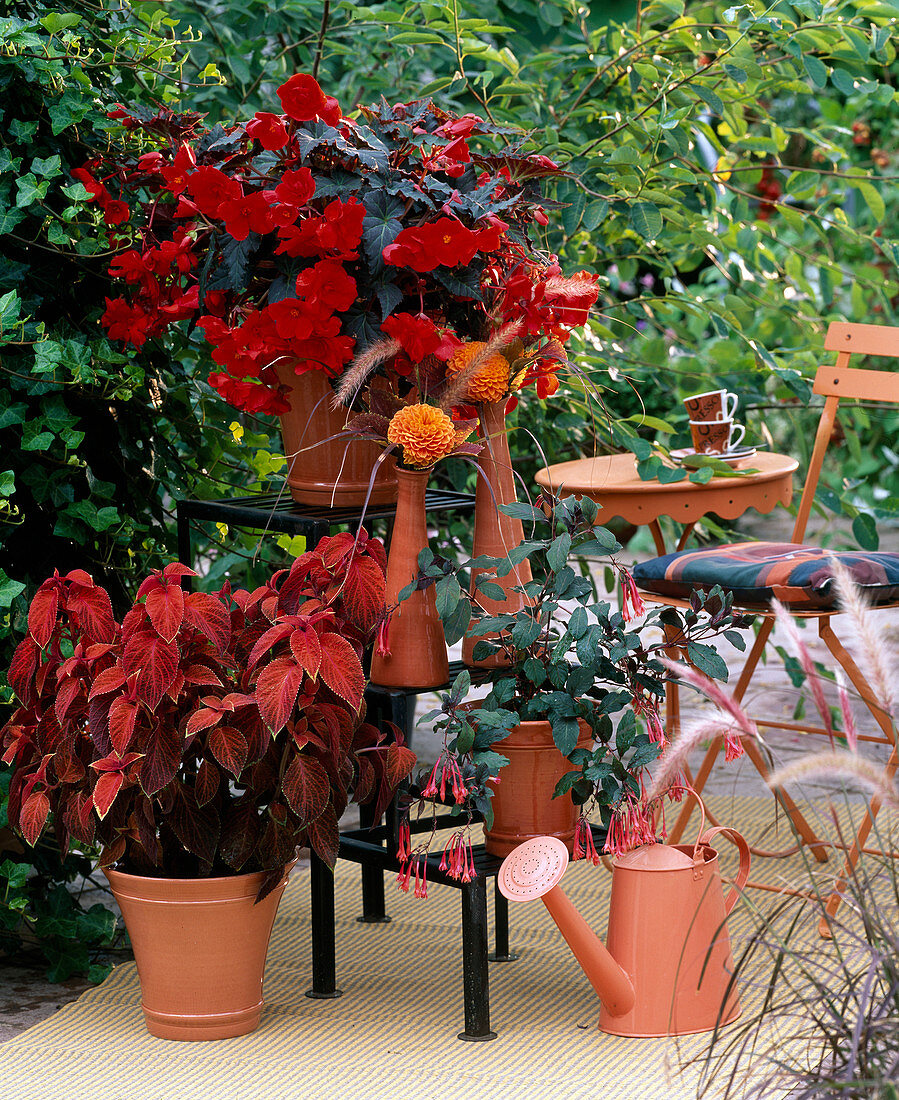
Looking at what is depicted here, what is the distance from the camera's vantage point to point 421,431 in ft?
6.23

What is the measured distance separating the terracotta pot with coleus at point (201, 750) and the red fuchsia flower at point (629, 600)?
1.15 ft

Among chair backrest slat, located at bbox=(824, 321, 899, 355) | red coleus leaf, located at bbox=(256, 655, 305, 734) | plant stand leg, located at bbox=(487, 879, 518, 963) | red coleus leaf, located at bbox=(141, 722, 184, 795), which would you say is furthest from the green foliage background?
plant stand leg, located at bbox=(487, 879, 518, 963)

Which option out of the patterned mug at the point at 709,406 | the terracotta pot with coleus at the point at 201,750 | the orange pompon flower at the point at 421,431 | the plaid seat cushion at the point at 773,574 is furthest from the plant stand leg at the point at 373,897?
the patterned mug at the point at 709,406

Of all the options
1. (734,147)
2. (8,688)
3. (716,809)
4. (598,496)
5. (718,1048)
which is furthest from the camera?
(734,147)

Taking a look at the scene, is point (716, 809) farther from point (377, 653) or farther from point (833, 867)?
point (377, 653)

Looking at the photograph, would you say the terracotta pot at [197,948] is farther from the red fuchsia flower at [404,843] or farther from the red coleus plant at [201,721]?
the red fuchsia flower at [404,843]

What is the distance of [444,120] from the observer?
2.15 metres

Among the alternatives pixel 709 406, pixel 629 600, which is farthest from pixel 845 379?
pixel 629 600

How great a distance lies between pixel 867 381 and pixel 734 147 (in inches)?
50.2

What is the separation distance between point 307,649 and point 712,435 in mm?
1136

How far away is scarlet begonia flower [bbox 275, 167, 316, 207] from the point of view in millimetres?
1904

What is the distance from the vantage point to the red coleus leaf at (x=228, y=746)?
1.86m

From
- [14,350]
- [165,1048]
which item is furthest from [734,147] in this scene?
[165,1048]

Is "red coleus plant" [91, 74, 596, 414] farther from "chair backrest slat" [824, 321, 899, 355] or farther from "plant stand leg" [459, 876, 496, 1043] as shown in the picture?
"chair backrest slat" [824, 321, 899, 355]
